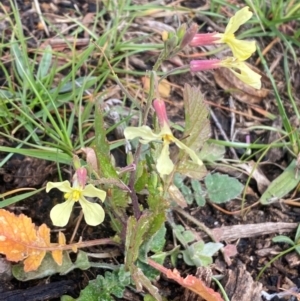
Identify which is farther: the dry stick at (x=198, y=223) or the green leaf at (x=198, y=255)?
the dry stick at (x=198, y=223)

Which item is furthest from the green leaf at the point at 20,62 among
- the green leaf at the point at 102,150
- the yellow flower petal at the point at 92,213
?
the yellow flower petal at the point at 92,213

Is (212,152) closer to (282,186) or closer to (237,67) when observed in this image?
(282,186)

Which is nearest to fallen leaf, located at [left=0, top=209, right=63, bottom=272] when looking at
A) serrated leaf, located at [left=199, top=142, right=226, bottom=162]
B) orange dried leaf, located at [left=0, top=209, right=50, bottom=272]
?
orange dried leaf, located at [left=0, top=209, right=50, bottom=272]

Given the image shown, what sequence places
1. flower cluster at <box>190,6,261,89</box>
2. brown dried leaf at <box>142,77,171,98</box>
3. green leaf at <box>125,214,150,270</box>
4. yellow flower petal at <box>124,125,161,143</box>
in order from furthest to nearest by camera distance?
1. brown dried leaf at <box>142,77,171,98</box>
2. green leaf at <box>125,214,150,270</box>
3. flower cluster at <box>190,6,261,89</box>
4. yellow flower petal at <box>124,125,161,143</box>

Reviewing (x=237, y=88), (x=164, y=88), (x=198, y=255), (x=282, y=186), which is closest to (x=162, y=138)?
(x=198, y=255)

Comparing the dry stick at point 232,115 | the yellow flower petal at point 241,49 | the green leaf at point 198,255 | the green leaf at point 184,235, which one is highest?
the yellow flower petal at point 241,49

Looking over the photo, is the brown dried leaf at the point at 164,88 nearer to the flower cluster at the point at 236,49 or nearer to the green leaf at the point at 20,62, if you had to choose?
the green leaf at the point at 20,62

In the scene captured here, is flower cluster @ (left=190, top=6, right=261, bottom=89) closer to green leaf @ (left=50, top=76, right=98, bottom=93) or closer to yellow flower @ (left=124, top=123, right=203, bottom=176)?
yellow flower @ (left=124, top=123, right=203, bottom=176)
